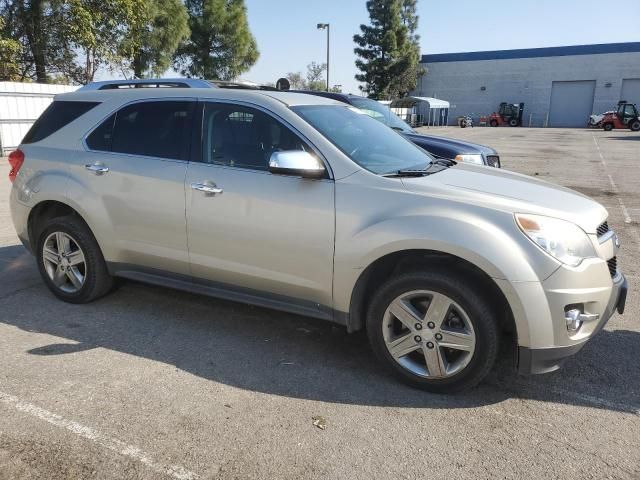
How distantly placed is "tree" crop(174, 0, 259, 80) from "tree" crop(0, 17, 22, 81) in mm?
13442

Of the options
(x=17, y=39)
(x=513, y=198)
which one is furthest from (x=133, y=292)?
(x=17, y=39)

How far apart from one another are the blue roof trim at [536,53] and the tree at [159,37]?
41.4 meters

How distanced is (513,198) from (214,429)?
7.16 feet

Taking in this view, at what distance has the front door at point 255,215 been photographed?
3.33 m

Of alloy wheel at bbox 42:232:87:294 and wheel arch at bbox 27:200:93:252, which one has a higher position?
wheel arch at bbox 27:200:93:252

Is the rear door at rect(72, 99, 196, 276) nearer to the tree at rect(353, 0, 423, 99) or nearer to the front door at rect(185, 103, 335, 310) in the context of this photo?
the front door at rect(185, 103, 335, 310)

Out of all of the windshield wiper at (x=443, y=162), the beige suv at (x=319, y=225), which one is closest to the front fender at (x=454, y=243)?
the beige suv at (x=319, y=225)

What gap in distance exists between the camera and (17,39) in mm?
19797

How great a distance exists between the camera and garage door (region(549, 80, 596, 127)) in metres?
54.8

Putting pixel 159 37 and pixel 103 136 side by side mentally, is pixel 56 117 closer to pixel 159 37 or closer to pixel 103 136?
pixel 103 136

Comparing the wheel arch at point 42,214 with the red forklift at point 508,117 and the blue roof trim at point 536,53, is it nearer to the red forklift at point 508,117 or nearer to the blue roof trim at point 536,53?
the red forklift at point 508,117

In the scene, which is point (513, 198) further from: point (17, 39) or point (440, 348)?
point (17, 39)

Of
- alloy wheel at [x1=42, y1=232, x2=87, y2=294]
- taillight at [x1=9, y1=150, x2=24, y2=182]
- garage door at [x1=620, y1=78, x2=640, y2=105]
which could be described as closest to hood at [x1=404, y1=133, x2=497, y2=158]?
alloy wheel at [x1=42, y1=232, x2=87, y2=294]

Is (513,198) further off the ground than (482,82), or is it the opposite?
(482,82)
